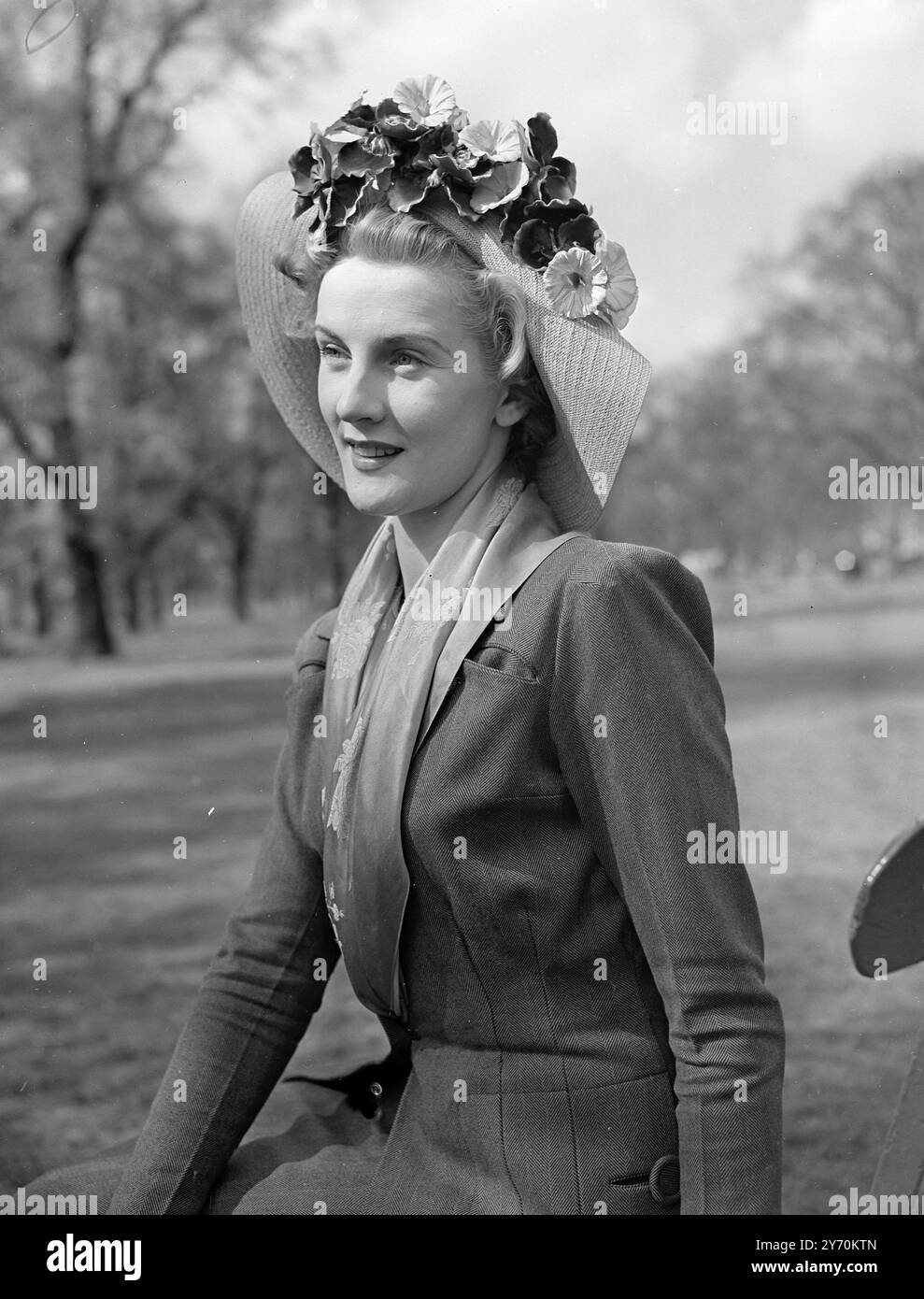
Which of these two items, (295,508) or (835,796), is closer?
(835,796)

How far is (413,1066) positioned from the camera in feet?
5.55

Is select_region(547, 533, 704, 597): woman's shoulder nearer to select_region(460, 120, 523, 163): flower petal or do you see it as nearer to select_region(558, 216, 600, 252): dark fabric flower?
select_region(558, 216, 600, 252): dark fabric flower

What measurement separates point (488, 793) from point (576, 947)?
0.20 m

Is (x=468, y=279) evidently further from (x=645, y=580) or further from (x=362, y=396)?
(x=645, y=580)

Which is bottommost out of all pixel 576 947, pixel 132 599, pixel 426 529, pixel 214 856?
pixel 214 856

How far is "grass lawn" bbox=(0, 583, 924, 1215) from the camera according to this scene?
3.70 m

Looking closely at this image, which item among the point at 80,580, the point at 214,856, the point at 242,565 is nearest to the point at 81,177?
the point at 80,580

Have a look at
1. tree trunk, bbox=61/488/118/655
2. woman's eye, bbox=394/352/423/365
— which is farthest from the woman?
tree trunk, bbox=61/488/118/655

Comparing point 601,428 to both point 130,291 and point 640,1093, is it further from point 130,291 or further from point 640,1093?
point 130,291

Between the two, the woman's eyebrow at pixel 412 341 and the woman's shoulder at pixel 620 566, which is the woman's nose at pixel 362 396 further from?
the woman's shoulder at pixel 620 566

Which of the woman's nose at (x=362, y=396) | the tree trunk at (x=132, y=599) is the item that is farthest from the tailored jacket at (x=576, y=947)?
the tree trunk at (x=132, y=599)

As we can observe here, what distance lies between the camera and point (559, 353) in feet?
5.43

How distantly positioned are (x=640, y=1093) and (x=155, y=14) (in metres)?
13.6
